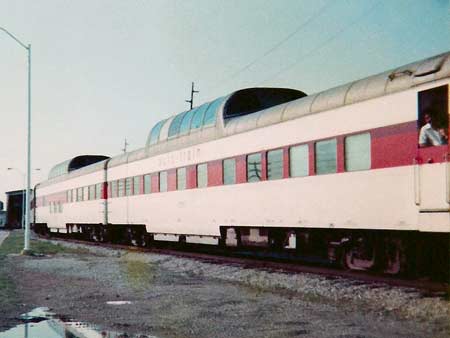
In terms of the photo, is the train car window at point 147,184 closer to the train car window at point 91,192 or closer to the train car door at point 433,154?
the train car window at point 91,192

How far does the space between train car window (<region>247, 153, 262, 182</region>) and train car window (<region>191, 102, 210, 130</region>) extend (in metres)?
3.49

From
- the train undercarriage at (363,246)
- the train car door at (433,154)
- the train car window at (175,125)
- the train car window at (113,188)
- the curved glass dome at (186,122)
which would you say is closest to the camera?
the train car door at (433,154)

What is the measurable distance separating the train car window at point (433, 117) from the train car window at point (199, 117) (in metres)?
9.04

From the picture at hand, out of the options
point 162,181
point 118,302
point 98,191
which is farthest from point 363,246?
point 98,191

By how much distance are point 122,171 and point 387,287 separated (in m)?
16.6

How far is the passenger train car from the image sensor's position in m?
10.2

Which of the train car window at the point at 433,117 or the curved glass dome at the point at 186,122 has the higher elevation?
the curved glass dome at the point at 186,122

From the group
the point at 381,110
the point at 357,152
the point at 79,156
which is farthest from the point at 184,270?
the point at 79,156

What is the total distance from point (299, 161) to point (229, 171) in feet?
10.9

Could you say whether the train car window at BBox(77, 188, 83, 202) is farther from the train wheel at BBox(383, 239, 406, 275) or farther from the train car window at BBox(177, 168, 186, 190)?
the train wheel at BBox(383, 239, 406, 275)

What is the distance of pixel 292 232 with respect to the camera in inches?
547

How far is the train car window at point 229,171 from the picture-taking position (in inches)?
631

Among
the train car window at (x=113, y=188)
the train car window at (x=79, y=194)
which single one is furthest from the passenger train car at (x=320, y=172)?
the train car window at (x=79, y=194)

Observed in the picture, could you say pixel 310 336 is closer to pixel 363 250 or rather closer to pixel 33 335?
pixel 33 335
